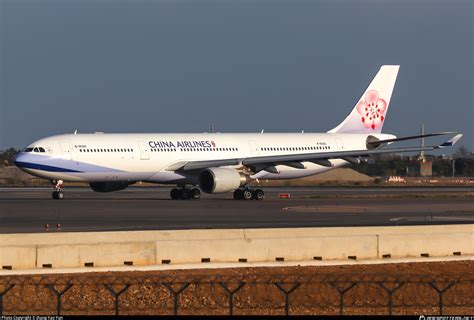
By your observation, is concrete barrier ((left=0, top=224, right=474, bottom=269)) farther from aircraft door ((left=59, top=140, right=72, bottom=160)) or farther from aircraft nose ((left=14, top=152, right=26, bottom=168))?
aircraft nose ((left=14, top=152, right=26, bottom=168))

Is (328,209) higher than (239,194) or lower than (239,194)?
lower

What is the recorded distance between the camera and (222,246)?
25281 mm

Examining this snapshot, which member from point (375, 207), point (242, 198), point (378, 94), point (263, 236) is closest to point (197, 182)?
point (242, 198)

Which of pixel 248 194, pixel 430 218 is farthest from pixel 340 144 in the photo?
pixel 430 218

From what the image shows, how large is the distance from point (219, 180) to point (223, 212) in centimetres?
963

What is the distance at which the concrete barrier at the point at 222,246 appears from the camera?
23.8 meters

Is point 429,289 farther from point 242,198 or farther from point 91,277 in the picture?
point 242,198

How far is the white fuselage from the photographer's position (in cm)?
5391

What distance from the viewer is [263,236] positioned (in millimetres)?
26375

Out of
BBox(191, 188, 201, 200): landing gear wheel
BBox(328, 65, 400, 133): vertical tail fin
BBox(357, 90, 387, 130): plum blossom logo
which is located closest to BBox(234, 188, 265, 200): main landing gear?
BBox(191, 188, 201, 200): landing gear wheel

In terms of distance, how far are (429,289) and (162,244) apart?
21.5 feet

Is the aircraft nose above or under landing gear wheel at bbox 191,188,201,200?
above

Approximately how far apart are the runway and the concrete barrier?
8071mm

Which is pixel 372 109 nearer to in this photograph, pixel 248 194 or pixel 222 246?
pixel 248 194
